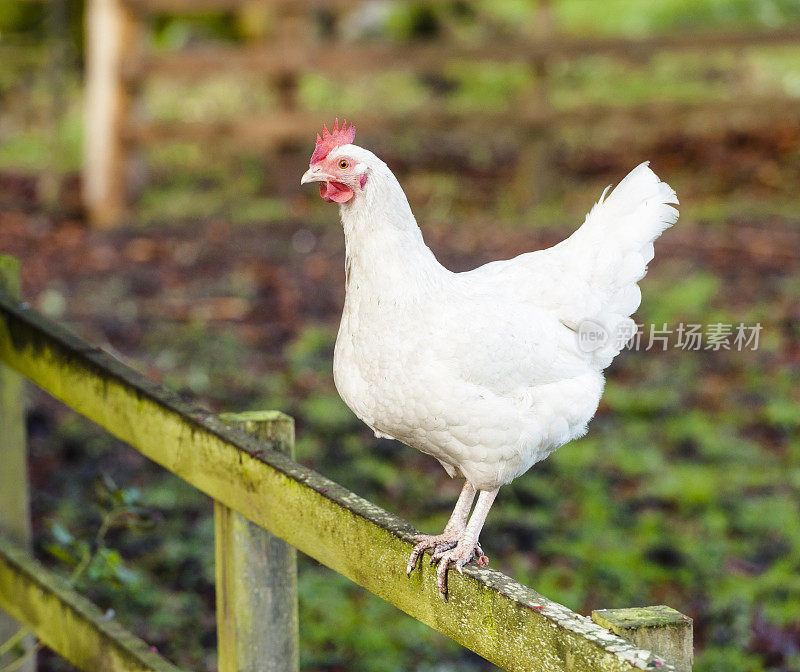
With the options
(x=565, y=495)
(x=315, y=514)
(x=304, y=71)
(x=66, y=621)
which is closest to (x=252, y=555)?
(x=315, y=514)

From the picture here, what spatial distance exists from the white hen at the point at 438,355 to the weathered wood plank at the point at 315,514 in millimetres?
123

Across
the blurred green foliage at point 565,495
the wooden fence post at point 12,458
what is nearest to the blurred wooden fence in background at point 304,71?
the blurred green foliage at point 565,495

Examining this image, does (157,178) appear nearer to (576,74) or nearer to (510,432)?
(576,74)

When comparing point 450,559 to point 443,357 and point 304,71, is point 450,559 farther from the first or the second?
point 304,71

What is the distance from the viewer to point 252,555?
2.05m

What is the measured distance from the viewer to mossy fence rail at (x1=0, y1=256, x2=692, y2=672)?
1.41 metres

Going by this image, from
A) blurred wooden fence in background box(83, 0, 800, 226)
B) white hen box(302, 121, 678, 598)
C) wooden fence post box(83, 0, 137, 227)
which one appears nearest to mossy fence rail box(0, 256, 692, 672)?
white hen box(302, 121, 678, 598)

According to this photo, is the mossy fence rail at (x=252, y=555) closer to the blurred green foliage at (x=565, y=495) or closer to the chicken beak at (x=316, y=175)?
the blurred green foliage at (x=565, y=495)

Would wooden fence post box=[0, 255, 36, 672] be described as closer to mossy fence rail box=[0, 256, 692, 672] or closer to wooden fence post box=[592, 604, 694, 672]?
mossy fence rail box=[0, 256, 692, 672]

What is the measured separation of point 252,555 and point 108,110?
6745mm

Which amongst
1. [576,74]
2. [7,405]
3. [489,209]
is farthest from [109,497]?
[576,74]

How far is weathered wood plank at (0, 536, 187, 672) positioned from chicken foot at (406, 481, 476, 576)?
645 millimetres

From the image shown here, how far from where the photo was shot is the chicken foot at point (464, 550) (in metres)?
1.71

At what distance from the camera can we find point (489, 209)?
8391 mm
